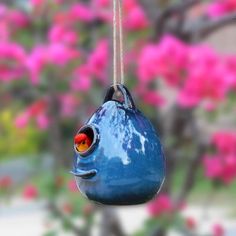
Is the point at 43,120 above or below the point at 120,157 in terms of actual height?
above

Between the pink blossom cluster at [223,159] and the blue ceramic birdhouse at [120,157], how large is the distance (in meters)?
2.09

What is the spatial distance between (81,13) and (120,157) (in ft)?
8.14

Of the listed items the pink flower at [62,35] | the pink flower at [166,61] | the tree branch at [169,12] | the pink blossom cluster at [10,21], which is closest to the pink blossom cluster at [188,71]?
the pink flower at [166,61]

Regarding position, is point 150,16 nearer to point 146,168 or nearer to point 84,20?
point 84,20

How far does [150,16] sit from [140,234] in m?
1.10

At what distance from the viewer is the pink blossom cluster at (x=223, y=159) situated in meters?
3.69

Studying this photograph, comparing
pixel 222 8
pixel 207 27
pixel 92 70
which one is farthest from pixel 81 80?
pixel 222 8

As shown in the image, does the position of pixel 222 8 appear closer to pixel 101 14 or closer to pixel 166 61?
pixel 166 61

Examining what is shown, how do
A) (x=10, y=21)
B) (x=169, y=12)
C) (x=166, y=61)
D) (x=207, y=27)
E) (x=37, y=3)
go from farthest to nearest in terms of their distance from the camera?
(x=10, y=21), (x=37, y=3), (x=207, y=27), (x=169, y=12), (x=166, y=61)

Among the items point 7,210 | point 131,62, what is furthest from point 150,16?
point 7,210

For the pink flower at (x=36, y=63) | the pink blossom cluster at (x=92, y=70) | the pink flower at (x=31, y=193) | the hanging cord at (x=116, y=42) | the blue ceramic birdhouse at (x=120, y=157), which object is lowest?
the blue ceramic birdhouse at (x=120, y=157)

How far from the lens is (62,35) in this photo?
3.83 meters

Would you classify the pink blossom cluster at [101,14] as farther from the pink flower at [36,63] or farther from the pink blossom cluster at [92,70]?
the pink flower at [36,63]

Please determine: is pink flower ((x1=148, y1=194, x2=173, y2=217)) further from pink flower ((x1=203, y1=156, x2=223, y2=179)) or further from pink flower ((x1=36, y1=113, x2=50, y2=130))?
pink flower ((x1=36, y1=113, x2=50, y2=130))
